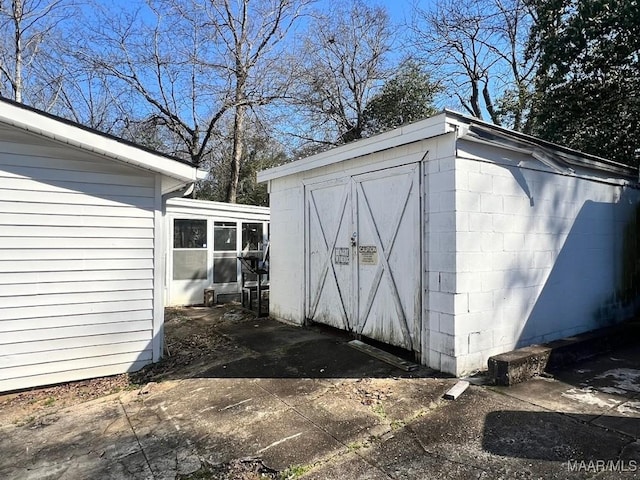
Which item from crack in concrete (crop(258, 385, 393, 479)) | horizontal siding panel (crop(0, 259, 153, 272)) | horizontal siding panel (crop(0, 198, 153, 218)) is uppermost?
horizontal siding panel (crop(0, 198, 153, 218))

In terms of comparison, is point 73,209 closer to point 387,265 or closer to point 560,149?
point 387,265

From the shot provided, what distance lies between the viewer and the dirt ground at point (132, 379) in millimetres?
3572

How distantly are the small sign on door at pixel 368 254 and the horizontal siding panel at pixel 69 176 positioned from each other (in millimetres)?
2695

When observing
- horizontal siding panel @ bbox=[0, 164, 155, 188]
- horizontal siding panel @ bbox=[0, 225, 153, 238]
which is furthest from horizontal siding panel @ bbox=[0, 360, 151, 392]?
horizontal siding panel @ bbox=[0, 164, 155, 188]

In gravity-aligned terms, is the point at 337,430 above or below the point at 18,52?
below

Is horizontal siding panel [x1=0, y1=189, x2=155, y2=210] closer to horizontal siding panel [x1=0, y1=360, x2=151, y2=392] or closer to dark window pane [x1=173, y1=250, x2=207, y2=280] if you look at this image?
horizontal siding panel [x1=0, y1=360, x2=151, y2=392]

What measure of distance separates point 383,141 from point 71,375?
4.25 metres

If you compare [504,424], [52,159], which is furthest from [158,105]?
[504,424]

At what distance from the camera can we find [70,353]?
409cm

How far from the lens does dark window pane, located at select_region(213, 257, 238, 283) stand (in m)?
9.25

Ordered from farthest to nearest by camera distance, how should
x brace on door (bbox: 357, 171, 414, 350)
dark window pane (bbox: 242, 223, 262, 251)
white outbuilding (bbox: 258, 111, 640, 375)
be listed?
dark window pane (bbox: 242, 223, 262, 251), x brace on door (bbox: 357, 171, 414, 350), white outbuilding (bbox: 258, 111, 640, 375)

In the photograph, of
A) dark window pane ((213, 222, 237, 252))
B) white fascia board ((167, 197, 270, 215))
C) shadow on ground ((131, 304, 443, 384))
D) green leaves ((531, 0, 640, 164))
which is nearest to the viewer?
shadow on ground ((131, 304, 443, 384))

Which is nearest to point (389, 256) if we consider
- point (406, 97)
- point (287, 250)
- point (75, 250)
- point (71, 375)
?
point (287, 250)

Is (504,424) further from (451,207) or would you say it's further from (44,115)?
(44,115)
